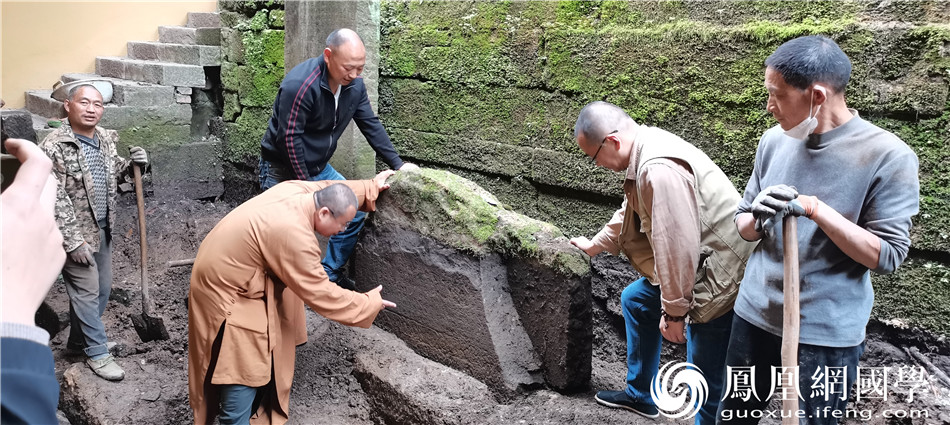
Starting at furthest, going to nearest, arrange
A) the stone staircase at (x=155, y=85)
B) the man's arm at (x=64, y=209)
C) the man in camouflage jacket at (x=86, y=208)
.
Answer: the stone staircase at (x=155, y=85)
the man in camouflage jacket at (x=86, y=208)
the man's arm at (x=64, y=209)

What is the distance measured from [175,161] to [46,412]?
6136 mm

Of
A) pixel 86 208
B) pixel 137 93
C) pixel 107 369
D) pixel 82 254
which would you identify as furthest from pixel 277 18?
pixel 107 369

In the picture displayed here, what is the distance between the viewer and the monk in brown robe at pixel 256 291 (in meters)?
3.05

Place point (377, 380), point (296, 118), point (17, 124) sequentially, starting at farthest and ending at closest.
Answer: point (17, 124), point (296, 118), point (377, 380)

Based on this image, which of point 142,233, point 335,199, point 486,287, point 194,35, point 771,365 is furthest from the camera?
point 194,35

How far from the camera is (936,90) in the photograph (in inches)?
125

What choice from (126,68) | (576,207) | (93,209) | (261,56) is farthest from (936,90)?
(126,68)

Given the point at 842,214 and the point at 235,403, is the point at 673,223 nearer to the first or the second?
the point at 842,214

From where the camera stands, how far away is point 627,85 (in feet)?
14.0

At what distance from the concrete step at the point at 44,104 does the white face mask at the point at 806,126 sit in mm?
6038

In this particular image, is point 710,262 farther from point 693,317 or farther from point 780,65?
point 780,65

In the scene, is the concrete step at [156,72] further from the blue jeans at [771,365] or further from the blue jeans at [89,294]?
the blue jeans at [771,365]

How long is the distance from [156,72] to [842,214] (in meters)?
6.39

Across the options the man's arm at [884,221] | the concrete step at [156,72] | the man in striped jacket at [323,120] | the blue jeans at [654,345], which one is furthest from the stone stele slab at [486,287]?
the concrete step at [156,72]
